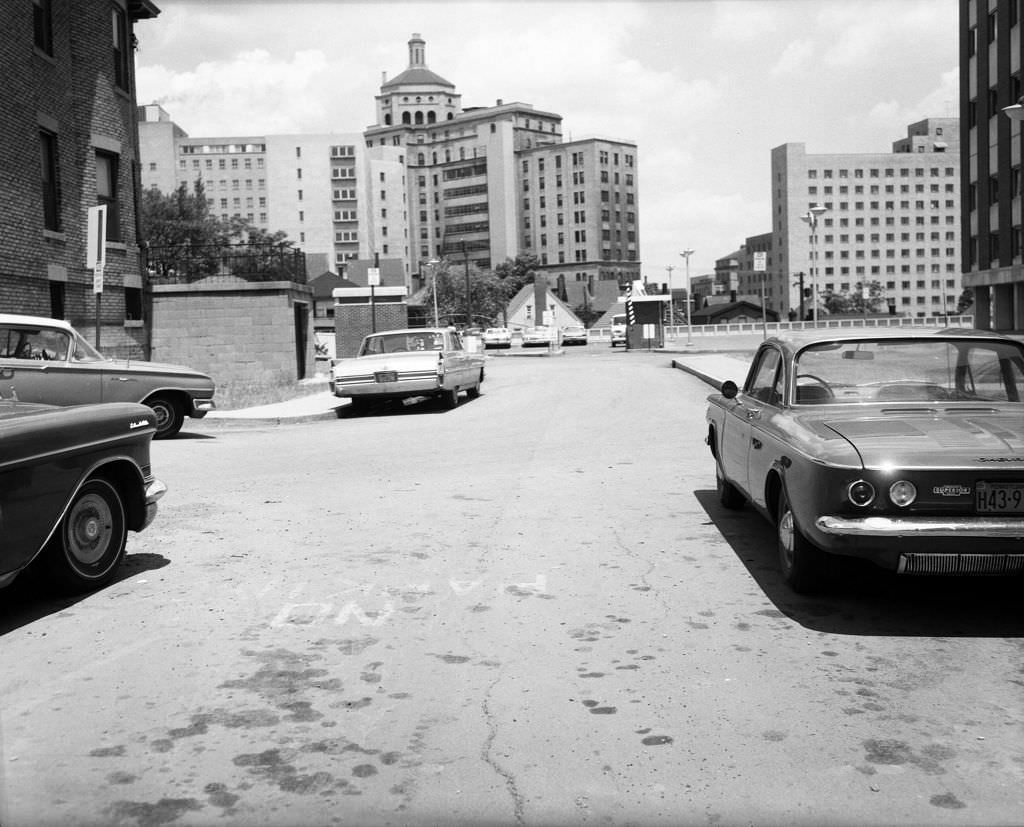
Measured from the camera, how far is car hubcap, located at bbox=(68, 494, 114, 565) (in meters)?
6.48

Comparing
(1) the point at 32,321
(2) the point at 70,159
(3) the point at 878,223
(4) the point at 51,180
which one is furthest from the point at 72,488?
(3) the point at 878,223

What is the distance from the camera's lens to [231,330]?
28000mm

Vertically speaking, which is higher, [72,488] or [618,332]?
[618,332]

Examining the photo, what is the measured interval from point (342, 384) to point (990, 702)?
52.0 feet

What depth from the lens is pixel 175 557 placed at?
7.78 meters

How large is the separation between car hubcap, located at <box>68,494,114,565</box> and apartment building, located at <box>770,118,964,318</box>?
181553mm

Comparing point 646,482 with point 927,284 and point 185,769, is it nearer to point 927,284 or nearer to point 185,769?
point 185,769

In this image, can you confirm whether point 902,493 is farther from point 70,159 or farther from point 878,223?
point 878,223

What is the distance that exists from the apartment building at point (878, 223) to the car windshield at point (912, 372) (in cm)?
17964

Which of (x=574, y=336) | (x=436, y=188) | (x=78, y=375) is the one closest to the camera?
(x=78, y=375)

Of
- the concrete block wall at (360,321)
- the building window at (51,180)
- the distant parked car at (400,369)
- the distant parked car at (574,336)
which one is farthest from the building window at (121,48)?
the distant parked car at (574,336)

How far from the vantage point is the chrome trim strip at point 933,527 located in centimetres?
546

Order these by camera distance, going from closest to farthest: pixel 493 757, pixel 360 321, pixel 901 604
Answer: pixel 493 757, pixel 901 604, pixel 360 321

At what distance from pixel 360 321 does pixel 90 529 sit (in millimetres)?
38897
